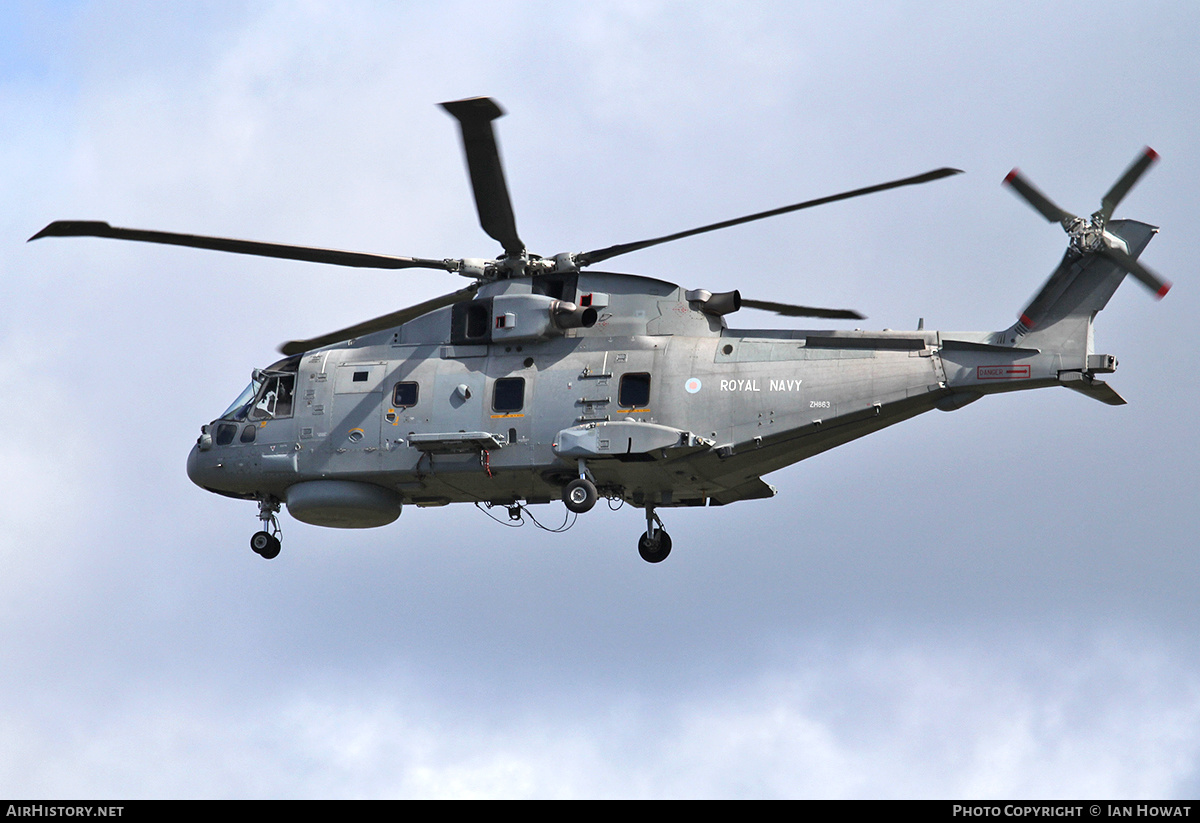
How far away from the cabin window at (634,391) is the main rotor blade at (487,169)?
356 centimetres

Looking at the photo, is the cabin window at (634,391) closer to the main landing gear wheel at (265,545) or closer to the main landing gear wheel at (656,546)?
the main landing gear wheel at (656,546)

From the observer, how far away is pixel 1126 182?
31.3 meters

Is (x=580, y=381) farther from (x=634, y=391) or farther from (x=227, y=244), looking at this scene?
(x=227, y=244)

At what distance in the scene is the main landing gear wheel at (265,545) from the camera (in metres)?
37.7

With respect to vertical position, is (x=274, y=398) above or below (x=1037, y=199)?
below

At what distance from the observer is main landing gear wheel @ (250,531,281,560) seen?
37.7 meters

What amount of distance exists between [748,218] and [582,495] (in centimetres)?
623

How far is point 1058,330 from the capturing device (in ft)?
106

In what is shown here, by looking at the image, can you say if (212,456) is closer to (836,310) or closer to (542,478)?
(542,478)

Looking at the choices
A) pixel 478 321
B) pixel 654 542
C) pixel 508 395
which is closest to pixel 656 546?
pixel 654 542

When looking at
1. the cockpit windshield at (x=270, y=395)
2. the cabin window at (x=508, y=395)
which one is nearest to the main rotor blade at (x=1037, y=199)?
the cabin window at (x=508, y=395)

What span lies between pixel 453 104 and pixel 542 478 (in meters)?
7.87

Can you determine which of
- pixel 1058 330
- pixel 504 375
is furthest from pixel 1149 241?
pixel 504 375

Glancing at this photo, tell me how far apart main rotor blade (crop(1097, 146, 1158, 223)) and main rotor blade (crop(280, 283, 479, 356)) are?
12.5 m
